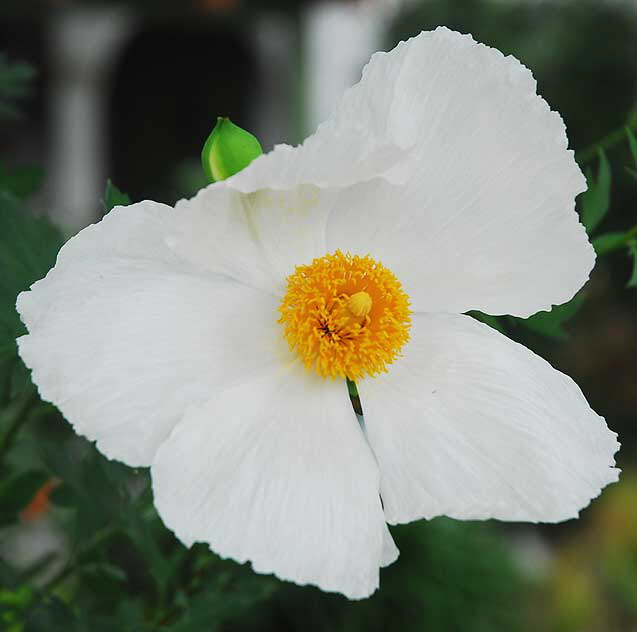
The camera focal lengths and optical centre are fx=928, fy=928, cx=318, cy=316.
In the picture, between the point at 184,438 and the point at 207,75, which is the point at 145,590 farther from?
the point at 207,75

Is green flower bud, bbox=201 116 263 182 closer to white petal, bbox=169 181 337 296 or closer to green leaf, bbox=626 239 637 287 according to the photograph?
white petal, bbox=169 181 337 296

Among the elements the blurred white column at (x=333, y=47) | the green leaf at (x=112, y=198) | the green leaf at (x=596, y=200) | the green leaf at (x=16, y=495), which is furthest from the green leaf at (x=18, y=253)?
the blurred white column at (x=333, y=47)

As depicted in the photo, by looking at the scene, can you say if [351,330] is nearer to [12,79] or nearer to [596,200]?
[596,200]

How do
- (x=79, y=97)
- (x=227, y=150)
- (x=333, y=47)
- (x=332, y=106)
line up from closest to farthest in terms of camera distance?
(x=227, y=150) → (x=332, y=106) → (x=333, y=47) → (x=79, y=97)

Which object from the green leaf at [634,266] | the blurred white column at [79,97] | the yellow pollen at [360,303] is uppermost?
the yellow pollen at [360,303]

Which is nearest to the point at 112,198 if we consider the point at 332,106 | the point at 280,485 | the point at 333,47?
the point at 280,485

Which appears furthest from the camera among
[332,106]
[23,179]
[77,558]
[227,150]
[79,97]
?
[79,97]

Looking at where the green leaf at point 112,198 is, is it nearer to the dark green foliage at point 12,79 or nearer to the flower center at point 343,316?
the flower center at point 343,316
